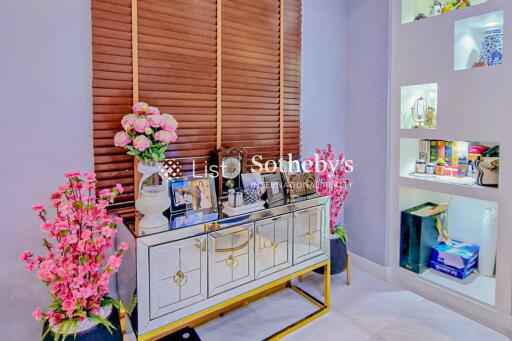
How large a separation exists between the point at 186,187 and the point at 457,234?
234cm

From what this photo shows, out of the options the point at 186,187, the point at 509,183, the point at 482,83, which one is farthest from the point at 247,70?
the point at 509,183

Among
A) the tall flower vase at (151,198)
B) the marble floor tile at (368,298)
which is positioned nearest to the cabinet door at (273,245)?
the tall flower vase at (151,198)

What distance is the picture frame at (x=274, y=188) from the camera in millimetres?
2061

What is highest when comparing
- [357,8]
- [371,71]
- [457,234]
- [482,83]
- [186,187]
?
[357,8]

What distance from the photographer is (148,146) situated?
1.63 meters

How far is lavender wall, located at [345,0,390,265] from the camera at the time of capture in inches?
103

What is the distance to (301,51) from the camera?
8.44ft

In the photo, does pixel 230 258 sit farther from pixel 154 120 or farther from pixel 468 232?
pixel 468 232

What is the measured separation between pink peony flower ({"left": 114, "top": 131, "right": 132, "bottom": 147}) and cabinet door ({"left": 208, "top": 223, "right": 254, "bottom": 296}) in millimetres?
659

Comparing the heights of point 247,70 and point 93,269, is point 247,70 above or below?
above

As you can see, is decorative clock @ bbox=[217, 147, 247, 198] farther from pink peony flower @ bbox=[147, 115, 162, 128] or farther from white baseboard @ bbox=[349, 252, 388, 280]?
white baseboard @ bbox=[349, 252, 388, 280]

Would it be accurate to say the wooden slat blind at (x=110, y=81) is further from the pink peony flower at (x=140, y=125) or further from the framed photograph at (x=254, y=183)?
the framed photograph at (x=254, y=183)

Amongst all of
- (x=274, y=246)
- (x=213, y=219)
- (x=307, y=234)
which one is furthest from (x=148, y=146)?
(x=307, y=234)

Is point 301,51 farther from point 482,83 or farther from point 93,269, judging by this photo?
point 93,269
